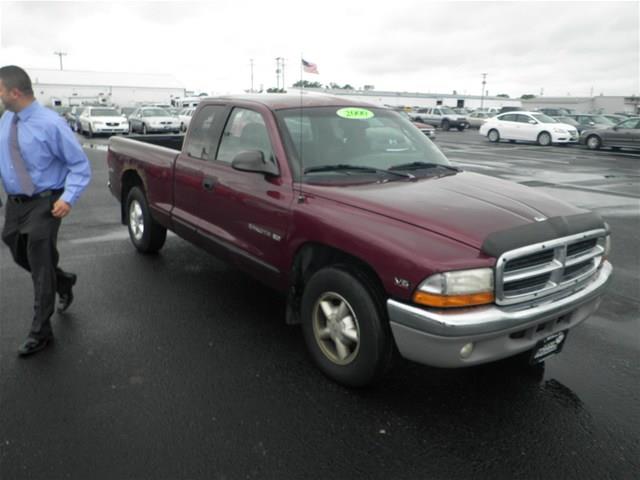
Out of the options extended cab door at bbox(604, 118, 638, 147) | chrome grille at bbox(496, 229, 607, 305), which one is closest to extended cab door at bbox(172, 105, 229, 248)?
chrome grille at bbox(496, 229, 607, 305)

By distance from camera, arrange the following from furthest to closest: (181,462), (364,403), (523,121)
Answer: (523,121) < (364,403) < (181,462)

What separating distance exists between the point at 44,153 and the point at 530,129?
2595 centimetres

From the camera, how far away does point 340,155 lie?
3938mm

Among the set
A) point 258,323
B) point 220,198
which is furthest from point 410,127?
point 258,323

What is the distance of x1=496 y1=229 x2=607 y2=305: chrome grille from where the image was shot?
2811 millimetres

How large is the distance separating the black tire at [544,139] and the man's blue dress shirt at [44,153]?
2551 cm

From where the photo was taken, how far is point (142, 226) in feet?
20.0

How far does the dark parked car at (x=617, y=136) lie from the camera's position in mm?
22172

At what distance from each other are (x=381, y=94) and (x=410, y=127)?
90.7 m

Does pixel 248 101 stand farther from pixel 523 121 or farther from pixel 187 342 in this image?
pixel 523 121

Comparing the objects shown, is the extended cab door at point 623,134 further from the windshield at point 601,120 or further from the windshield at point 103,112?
the windshield at point 103,112

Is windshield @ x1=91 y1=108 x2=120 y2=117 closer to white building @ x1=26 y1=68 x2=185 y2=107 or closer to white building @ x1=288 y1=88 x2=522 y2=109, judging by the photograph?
white building @ x1=26 y1=68 x2=185 y2=107

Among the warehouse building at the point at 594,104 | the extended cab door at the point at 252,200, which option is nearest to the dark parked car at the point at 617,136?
the extended cab door at the point at 252,200

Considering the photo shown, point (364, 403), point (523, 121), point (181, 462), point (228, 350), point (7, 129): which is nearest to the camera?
point (181, 462)
